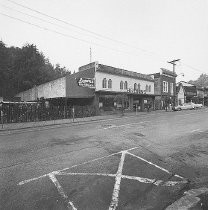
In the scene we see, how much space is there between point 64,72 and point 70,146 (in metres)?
59.6

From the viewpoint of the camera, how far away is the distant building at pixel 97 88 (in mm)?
27391

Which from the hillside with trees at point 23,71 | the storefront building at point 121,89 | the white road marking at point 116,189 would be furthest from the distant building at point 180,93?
the white road marking at point 116,189

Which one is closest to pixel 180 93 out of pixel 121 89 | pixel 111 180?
pixel 121 89

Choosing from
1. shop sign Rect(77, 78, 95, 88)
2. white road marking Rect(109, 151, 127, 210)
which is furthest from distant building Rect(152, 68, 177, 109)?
white road marking Rect(109, 151, 127, 210)

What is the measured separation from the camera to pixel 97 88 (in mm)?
27703

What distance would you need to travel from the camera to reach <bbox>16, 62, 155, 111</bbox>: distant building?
27391mm

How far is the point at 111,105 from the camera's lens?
29.9 m

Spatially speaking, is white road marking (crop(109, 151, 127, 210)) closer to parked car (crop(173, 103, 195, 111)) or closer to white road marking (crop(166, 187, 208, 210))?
white road marking (crop(166, 187, 208, 210))

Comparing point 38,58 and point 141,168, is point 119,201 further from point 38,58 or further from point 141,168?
point 38,58

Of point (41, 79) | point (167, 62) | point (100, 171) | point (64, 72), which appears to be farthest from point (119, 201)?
point (64, 72)

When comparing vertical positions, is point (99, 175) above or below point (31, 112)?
below

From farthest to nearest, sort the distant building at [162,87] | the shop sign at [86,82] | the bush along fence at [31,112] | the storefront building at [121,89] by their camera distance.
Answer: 1. the distant building at [162,87]
2. the storefront building at [121,89]
3. the shop sign at [86,82]
4. the bush along fence at [31,112]

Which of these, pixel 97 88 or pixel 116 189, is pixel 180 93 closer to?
pixel 97 88

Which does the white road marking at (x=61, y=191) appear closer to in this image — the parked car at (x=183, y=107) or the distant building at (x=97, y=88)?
the distant building at (x=97, y=88)
